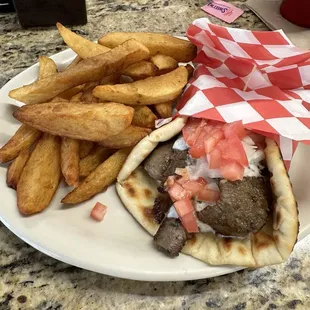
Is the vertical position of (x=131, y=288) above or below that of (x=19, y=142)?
below

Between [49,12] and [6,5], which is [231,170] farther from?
[6,5]

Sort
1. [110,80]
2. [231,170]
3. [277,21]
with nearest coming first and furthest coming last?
[231,170] → [110,80] → [277,21]

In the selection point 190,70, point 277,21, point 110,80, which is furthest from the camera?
point 277,21

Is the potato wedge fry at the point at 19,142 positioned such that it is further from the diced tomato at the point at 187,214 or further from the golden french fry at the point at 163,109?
the diced tomato at the point at 187,214

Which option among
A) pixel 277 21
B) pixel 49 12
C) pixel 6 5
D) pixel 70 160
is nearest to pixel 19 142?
pixel 70 160

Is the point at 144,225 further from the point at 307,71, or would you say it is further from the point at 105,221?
the point at 307,71

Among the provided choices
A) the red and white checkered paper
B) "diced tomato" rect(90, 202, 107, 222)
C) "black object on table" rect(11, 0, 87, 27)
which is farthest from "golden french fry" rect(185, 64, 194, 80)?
"black object on table" rect(11, 0, 87, 27)

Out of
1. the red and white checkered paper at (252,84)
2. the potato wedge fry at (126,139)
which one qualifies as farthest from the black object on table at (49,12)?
the potato wedge fry at (126,139)
